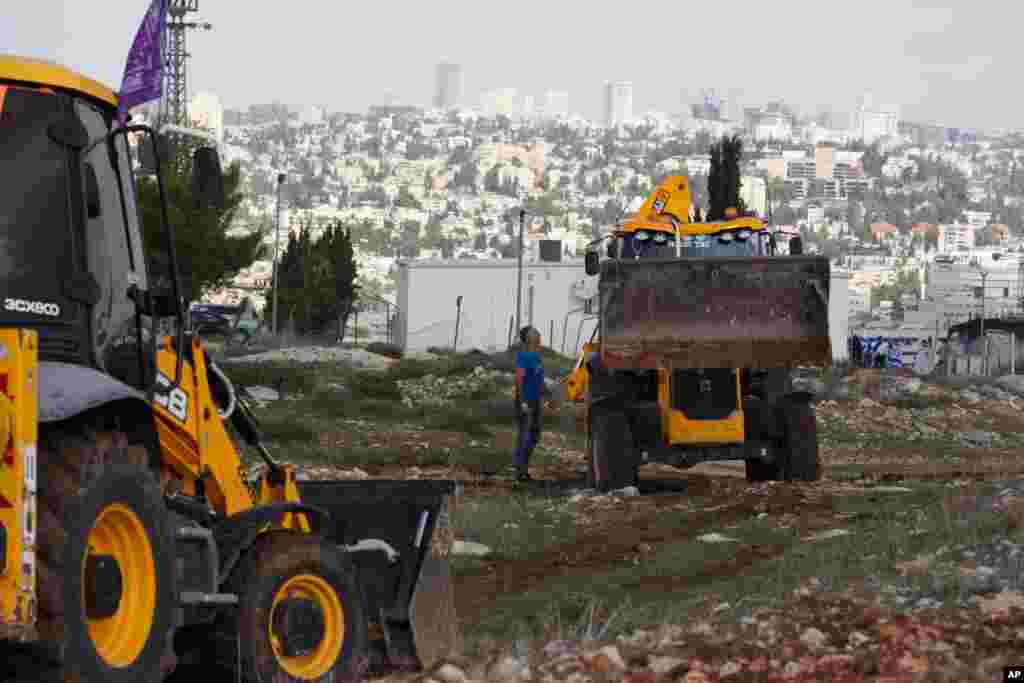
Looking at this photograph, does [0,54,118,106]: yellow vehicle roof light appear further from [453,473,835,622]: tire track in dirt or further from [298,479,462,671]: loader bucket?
[453,473,835,622]: tire track in dirt

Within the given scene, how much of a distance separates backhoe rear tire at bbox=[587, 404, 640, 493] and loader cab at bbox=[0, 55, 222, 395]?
35.6ft

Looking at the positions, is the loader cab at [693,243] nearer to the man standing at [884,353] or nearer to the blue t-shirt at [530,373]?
the blue t-shirt at [530,373]

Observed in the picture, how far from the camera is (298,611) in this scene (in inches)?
319

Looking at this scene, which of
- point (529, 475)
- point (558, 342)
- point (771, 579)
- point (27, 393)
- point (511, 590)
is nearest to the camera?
point (27, 393)

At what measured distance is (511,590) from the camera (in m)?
11.8

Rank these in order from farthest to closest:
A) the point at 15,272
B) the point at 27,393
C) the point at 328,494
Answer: the point at 328,494
the point at 15,272
the point at 27,393

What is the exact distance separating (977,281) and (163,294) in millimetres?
120192

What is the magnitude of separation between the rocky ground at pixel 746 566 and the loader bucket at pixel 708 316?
129 cm

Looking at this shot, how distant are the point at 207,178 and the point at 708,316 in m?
10.6

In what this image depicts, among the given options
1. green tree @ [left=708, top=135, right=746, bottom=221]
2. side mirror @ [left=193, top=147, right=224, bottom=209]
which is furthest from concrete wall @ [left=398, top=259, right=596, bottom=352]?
side mirror @ [left=193, top=147, right=224, bottom=209]

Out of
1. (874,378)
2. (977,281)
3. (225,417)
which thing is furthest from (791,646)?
(977,281)

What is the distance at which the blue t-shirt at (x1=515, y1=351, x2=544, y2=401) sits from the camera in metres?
21.1

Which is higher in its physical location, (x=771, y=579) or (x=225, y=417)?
(x=225, y=417)

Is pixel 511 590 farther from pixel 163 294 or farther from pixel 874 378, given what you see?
pixel 874 378
